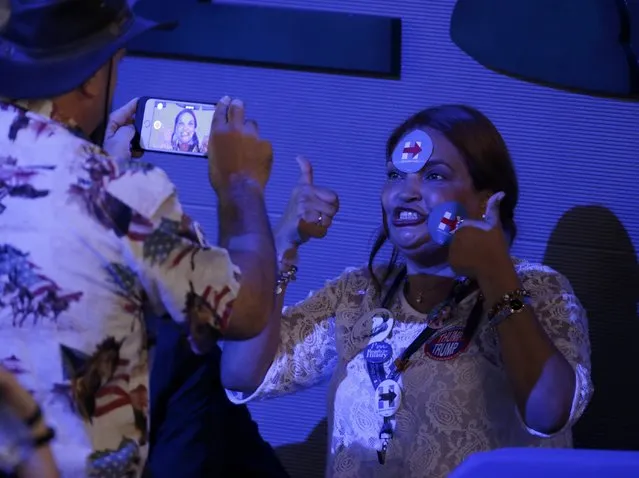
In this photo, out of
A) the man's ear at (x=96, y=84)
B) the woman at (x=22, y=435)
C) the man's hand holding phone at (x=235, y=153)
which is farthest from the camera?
the man's hand holding phone at (x=235, y=153)

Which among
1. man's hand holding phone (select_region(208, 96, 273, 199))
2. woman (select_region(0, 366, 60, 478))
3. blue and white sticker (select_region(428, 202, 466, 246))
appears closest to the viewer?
woman (select_region(0, 366, 60, 478))

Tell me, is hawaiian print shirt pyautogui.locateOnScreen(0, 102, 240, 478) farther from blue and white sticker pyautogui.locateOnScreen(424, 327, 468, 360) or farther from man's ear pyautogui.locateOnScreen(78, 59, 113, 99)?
blue and white sticker pyautogui.locateOnScreen(424, 327, 468, 360)

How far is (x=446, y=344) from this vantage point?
133 centimetres

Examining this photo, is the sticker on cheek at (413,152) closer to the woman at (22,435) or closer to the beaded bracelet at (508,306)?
the beaded bracelet at (508,306)

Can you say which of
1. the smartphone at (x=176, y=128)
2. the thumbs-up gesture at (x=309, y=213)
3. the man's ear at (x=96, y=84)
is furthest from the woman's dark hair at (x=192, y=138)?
the man's ear at (x=96, y=84)

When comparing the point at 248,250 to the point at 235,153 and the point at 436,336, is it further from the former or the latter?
the point at 436,336

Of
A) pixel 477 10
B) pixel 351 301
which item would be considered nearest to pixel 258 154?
pixel 351 301

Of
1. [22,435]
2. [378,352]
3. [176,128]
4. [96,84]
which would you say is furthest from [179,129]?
[22,435]

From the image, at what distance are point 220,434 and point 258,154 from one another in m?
0.70

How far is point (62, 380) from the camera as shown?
833 millimetres

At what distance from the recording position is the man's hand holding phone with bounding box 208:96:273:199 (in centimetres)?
104

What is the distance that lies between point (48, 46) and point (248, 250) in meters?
0.30

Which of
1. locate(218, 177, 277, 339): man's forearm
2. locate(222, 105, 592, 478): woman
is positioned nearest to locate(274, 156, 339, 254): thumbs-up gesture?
locate(222, 105, 592, 478): woman

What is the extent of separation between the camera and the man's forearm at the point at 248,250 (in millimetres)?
893
